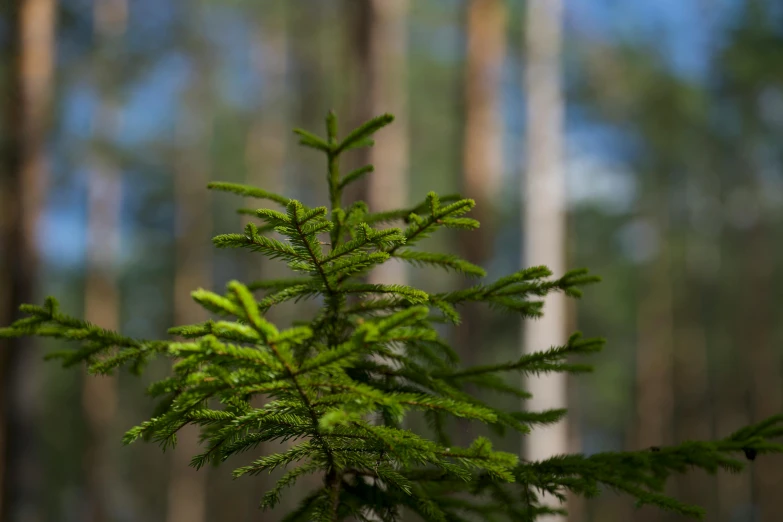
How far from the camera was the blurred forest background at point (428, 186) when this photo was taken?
940cm

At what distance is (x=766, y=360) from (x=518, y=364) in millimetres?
20252

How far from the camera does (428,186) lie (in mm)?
26531

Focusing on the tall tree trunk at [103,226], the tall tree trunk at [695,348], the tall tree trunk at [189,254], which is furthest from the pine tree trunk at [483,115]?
the tall tree trunk at [695,348]

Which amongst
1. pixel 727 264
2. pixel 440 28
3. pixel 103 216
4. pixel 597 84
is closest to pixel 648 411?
pixel 727 264

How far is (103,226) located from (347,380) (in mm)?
14722

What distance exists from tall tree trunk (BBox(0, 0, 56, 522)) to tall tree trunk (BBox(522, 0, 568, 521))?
534cm

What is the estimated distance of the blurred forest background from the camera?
370 inches

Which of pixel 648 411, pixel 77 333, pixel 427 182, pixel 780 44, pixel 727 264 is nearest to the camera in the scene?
pixel 77 333

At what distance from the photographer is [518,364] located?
164cm

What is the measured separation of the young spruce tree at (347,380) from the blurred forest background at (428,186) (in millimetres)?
6342

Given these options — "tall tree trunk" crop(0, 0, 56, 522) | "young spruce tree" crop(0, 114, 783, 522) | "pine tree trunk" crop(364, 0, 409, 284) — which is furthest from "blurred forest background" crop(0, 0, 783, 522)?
"young spruce tree" crop(0, 114, 783, 522)

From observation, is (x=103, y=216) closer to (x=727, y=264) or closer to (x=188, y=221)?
(x=188, y=221)

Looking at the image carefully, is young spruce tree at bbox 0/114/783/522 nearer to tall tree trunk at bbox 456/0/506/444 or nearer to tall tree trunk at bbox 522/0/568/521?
tall tree trunk at bbox 522/0/568/521

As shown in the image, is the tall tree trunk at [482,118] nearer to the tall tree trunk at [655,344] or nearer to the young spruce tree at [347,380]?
the young spruce tree at [347,380]
